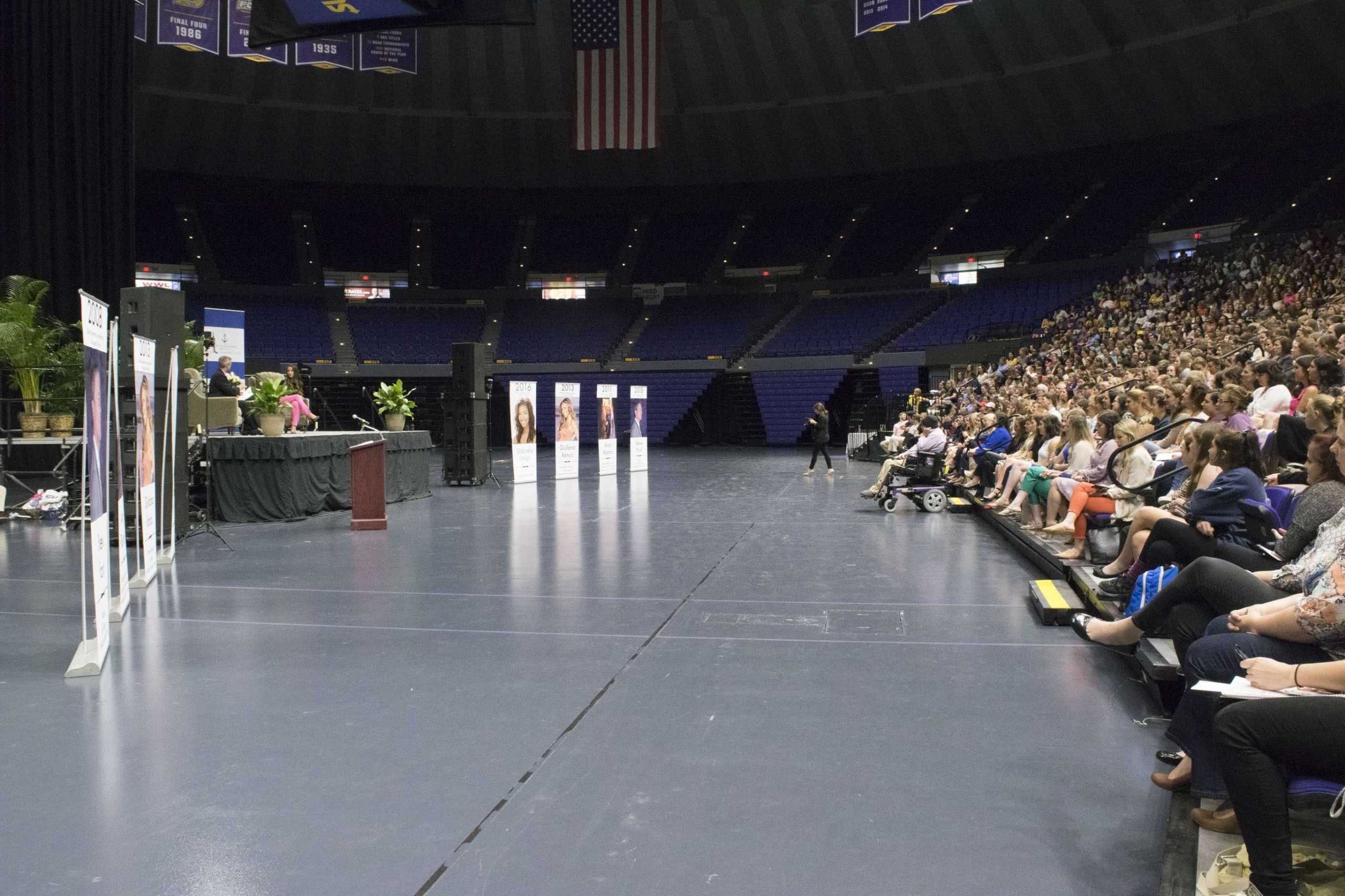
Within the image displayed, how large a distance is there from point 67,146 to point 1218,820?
17620mm

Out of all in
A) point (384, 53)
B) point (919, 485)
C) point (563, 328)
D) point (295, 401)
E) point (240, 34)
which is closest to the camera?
point (919, 485)

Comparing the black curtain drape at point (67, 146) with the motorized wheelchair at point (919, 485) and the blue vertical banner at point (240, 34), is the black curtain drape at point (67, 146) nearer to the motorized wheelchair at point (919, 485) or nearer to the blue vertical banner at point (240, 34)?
the blue vertical banner at point (240, 34)

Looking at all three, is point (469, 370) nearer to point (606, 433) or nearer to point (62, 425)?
point (606, 433)

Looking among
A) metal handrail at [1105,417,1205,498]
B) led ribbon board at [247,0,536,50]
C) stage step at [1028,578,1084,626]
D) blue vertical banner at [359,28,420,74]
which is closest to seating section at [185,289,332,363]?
blue vertical banner at [359,28,420,74]

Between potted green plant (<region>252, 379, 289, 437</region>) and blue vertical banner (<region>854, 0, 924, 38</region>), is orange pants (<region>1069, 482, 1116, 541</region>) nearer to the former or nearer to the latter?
potted green plant (<region>252, 379, 289, 437</region>)

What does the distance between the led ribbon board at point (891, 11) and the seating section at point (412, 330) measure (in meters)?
19.8

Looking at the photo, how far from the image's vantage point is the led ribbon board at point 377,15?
680 centimetres

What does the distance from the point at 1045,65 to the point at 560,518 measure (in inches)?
793

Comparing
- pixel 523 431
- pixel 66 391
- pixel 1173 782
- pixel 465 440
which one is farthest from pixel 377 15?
pixel 523 431

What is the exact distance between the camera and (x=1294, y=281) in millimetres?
17812

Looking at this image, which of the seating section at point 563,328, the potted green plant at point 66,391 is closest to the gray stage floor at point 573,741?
the potted green plant at point 66,391

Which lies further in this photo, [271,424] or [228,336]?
[228,336]

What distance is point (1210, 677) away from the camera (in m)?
2.93

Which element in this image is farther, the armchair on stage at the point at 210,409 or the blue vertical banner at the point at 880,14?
the blue vertical banner at the point at 880,14
